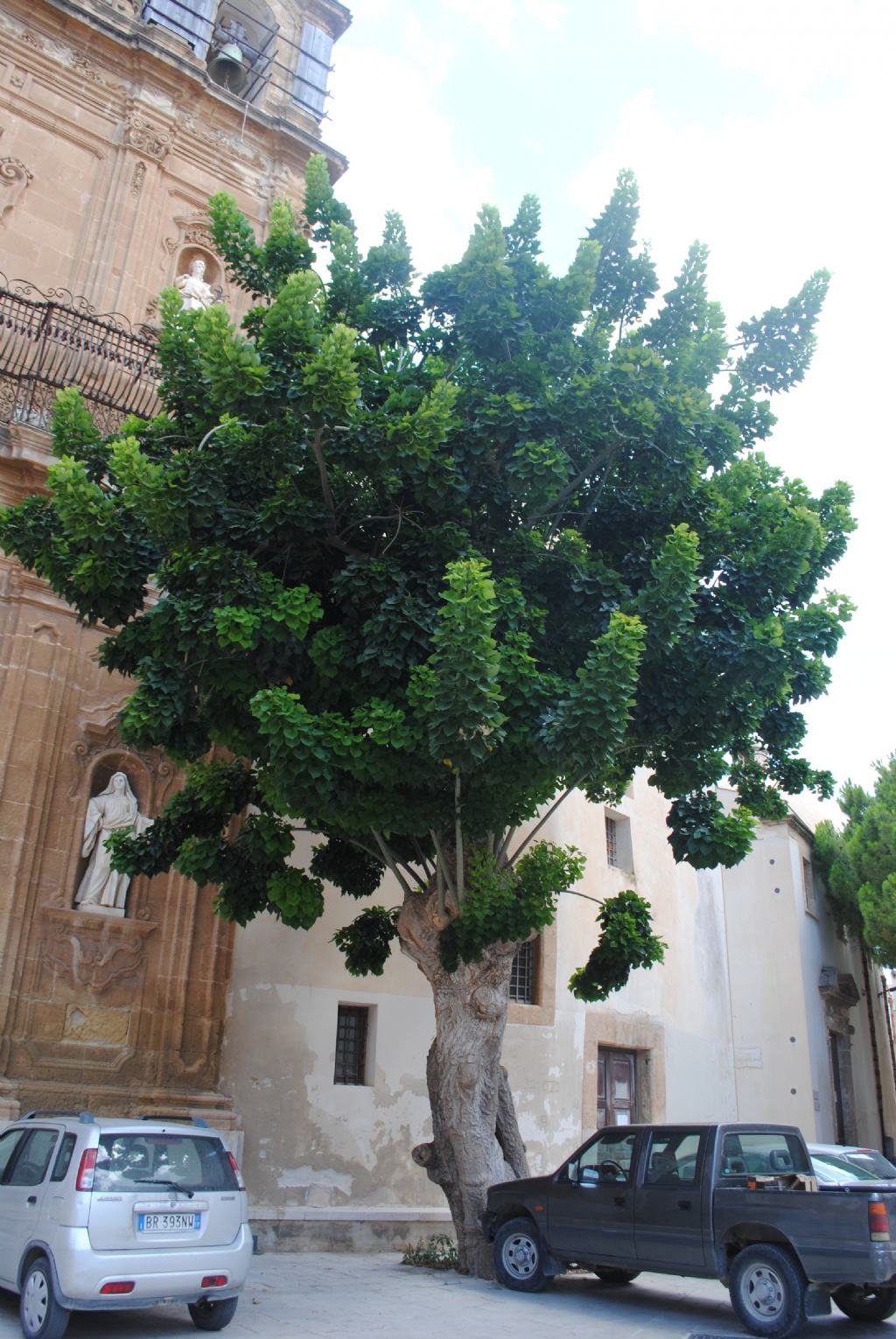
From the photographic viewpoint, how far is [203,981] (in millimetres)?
11953

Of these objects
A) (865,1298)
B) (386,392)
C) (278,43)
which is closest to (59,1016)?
(386,392)

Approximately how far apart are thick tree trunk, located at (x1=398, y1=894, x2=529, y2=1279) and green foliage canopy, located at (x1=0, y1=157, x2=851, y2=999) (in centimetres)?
42

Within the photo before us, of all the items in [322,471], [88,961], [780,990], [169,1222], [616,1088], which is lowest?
[169,1222]

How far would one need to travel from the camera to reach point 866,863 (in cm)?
2122

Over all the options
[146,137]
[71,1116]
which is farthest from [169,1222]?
[146,137]

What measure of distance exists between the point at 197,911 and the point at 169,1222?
18.5 ft

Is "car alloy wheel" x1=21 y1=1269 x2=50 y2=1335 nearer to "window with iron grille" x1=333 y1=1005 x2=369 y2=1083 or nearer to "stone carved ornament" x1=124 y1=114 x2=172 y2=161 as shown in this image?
"window with iron grille" x1=333 y1=1005 x2=369 y2=1083

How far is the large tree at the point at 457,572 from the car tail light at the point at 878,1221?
3.07m

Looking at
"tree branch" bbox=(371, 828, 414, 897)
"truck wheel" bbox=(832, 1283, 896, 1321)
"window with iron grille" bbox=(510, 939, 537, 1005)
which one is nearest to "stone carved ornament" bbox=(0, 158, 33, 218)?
"tree branch" bbox=(371, 828, 414, 897)

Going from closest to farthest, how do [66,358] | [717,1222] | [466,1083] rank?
[717,1222]
[466,1083]
[66,358]

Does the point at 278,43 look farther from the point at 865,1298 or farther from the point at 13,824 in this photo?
the point at 865,1298

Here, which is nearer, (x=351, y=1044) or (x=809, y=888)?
(x=351, y=1044)

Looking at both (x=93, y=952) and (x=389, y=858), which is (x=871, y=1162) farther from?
(x=93, y=952)

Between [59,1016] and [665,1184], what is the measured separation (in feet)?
19.9
